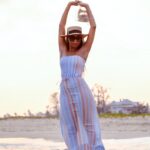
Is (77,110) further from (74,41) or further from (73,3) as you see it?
(73,3)

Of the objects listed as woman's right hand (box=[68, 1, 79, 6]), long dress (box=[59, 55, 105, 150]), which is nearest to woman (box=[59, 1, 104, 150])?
long dress (box=[59, 55, 105, 150])

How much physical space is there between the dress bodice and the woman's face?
104mm

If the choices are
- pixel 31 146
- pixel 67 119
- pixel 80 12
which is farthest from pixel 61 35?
pixel 31 146

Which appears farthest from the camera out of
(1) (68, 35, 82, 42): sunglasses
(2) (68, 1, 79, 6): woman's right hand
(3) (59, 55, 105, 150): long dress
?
(2) (68, 1, 79, 6): woman's right hand

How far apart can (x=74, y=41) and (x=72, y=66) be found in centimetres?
22

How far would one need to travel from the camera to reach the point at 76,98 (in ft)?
22.7

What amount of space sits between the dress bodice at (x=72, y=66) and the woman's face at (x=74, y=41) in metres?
0.10

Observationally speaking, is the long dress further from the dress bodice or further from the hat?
the hat

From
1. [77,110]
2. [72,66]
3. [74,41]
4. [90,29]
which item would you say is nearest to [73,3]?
[90,29]

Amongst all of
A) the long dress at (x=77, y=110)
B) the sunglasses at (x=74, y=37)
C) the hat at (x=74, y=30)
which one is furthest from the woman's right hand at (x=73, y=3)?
the long dress at (x=77, y=110)

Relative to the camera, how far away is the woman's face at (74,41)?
22.8ft

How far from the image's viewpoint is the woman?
269 inches

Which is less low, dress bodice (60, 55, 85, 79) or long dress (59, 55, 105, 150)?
dress bodice (60, 55, 85, 79)

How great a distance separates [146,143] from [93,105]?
5.78 m
